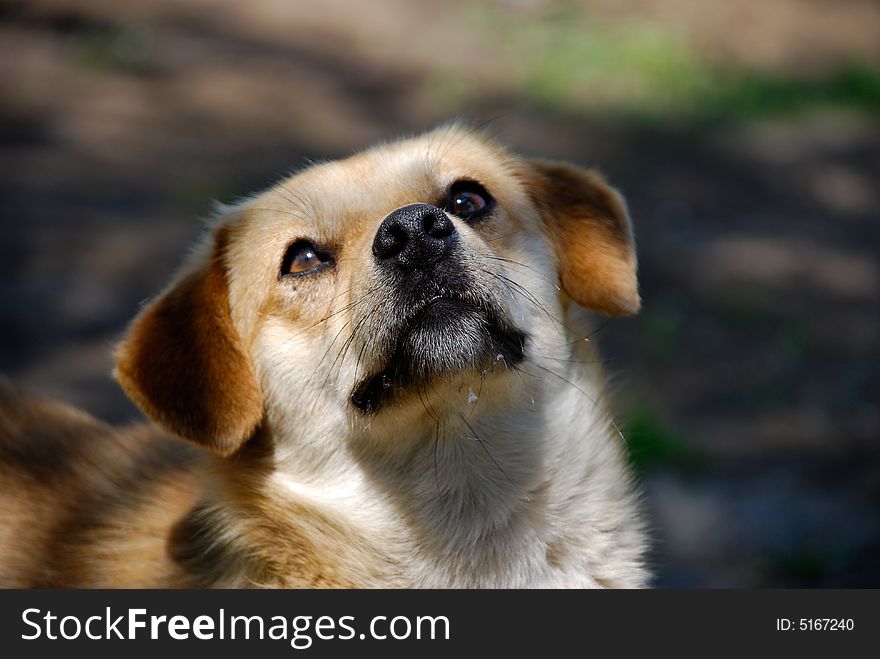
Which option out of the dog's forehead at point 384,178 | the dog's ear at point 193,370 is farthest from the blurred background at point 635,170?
the dog's ear at point 193,370

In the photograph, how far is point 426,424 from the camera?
3240mm

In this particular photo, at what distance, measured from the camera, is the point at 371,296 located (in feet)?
10.1

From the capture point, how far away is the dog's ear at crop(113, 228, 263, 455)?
10.5ft

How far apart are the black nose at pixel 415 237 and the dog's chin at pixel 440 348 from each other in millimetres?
144

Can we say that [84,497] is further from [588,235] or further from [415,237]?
[588,235]

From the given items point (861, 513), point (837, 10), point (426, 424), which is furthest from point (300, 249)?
point (837, 10)

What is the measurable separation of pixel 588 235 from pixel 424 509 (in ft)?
3.93

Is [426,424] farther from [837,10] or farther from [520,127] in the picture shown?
[837,10]

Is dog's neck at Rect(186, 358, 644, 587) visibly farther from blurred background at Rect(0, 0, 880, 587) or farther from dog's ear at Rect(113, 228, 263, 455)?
blurred background at Rect(0, 0, 880, 587)

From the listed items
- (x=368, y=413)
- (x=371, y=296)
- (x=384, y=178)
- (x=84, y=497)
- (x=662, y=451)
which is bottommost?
(x=662, y=451)

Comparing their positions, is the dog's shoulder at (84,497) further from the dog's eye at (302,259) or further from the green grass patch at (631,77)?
the green grass patch at (631,77)

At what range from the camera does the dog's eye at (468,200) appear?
349 cm

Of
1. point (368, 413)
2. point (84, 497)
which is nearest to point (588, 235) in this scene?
point (368, 413)

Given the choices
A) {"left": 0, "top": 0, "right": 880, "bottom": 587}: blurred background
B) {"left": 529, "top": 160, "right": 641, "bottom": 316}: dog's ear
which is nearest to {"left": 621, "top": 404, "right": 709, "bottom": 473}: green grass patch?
{"left": 0, "top": 0, "right": 880, "bottom": 587}: blurred background
